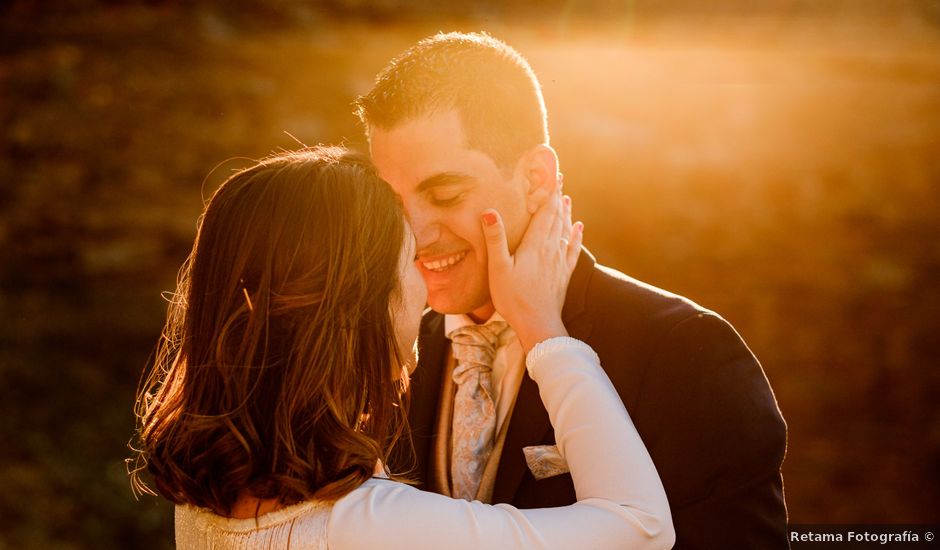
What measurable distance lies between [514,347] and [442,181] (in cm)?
58

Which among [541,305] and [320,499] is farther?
[541,305]

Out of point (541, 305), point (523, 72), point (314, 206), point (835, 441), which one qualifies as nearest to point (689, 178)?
point (835, 441)

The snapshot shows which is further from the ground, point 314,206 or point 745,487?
point 314,206

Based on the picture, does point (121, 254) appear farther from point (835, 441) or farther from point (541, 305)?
point (541, 305)

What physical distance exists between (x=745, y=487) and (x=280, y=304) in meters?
1.29

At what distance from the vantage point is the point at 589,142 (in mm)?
9703

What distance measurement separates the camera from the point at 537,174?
10.0ft

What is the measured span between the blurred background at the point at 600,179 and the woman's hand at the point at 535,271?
16.8ft

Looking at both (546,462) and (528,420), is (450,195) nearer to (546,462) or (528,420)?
(528,420)

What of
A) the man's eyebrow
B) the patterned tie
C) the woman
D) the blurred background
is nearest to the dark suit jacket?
the patterned tie

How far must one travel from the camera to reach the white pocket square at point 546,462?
8.38ft

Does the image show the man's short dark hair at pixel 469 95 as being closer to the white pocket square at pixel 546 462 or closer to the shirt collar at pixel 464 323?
the shirt collar at pixel 464 323

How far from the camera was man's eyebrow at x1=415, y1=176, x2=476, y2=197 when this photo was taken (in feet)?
9.64

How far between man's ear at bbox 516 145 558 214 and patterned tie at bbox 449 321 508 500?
0.42 m
